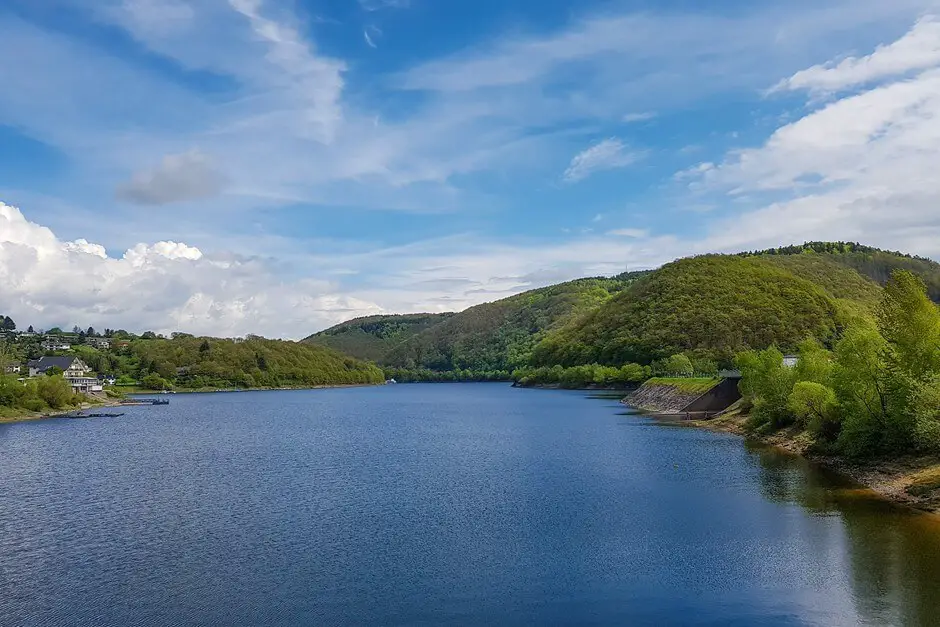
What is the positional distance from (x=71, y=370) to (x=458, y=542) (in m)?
183

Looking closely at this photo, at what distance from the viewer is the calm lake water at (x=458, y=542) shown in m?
25.1

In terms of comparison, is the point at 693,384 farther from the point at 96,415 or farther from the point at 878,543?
the point at 96,415

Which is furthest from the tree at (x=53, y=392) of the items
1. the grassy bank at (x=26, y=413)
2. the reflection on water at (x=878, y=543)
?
the reflection on water at (x=878, y=543)

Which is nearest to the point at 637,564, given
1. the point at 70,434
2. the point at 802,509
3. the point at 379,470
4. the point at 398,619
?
the point at 398,619

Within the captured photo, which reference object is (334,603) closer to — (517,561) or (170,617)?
(170,617)

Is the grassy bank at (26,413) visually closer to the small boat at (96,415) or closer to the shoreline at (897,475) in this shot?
the small boat at (96,415)

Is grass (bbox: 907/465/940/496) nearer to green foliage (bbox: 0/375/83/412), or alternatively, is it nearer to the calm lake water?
the calm lake water

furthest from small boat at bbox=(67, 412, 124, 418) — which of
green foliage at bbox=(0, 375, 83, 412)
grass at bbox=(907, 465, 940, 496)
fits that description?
grass at bbox=(907, 465, 940, 496)

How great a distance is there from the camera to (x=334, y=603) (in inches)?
1019

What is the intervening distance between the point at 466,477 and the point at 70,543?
28337mm

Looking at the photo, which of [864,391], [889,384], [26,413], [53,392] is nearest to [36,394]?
[53,392]

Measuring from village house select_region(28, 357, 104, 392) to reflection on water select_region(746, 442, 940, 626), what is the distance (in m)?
175

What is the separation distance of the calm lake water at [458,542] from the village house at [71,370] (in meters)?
120

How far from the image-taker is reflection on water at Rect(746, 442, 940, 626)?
2391 cm
